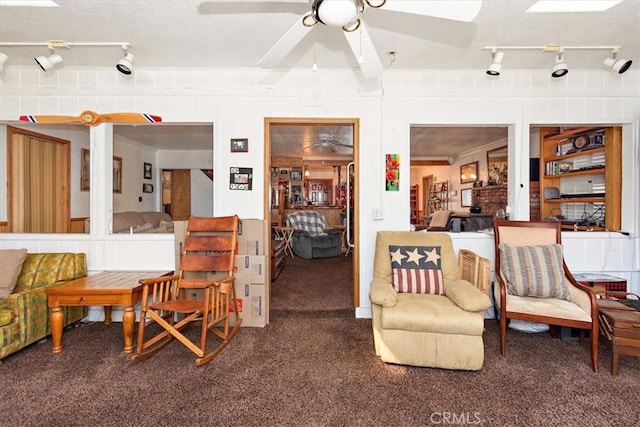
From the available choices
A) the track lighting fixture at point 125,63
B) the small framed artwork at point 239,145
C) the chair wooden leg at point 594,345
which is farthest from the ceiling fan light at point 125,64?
the chair wooden leg at point 594,345

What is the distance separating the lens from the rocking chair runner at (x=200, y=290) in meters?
2.36

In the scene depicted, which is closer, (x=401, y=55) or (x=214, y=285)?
(x=214, y=285)

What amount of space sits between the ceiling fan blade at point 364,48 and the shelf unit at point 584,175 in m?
3.07

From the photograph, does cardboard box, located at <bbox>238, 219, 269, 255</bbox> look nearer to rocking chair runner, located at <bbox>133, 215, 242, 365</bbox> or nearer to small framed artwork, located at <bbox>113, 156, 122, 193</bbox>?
rocking chair runner, located at <bbox>133, 215, 242, 365</bbox>

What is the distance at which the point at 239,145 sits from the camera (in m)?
3.24

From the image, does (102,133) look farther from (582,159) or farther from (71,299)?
(582,159)

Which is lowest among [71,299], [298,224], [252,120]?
[71,299]

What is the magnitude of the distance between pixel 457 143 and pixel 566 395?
546 centimetres

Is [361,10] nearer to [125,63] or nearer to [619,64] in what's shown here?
[125,63]

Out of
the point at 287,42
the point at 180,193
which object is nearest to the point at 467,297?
the point at 287,42

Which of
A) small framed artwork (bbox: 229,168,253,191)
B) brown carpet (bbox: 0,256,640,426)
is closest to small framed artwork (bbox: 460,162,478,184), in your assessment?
brown carpet (bbox: 0,256,640,426)

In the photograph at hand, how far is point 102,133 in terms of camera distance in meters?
3.22

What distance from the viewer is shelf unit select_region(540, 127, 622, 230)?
3.40 m

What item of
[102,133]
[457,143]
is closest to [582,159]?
[457,143]
